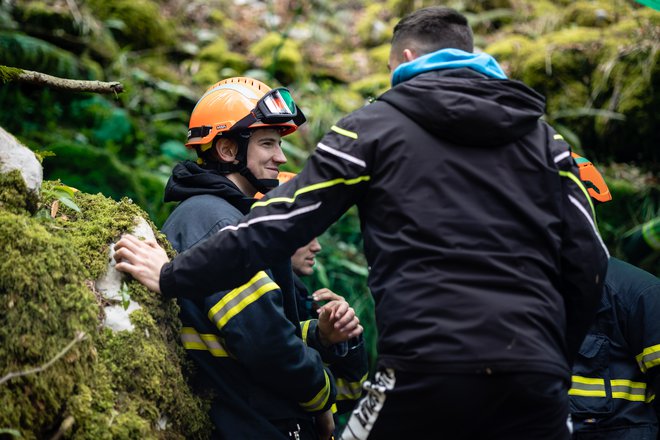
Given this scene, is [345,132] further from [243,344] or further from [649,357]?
[649,357]

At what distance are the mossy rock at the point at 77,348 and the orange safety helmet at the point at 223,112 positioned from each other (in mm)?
895

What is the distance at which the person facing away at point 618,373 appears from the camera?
373cm

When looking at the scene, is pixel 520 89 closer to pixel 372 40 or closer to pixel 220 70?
pixel 220 70

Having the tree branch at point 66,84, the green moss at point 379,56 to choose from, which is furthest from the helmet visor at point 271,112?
the green moss at point 379,56

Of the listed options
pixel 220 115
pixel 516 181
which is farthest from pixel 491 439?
pixel 220 115

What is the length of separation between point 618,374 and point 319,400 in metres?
1.69

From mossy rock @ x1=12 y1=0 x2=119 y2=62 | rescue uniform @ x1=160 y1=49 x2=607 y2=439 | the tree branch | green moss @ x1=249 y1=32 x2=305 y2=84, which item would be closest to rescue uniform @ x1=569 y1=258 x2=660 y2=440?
rescue uniform @ x1=160 y1=49 x2=607 y2=439

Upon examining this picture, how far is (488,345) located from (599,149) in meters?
5.91

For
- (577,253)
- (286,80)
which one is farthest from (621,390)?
(286,80)

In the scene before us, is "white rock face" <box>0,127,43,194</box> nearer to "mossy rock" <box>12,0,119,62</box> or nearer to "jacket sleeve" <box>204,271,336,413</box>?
"jacket sleeve" <box>204,271,336,413</box>

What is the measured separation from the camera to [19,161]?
2.98m

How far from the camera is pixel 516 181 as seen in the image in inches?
104

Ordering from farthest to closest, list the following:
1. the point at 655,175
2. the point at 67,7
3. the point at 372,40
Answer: the point at 372,40
the point at 67,7
the point at 655,175

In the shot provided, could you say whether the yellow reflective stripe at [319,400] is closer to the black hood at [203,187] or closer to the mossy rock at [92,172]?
the black hood at [203,187]
